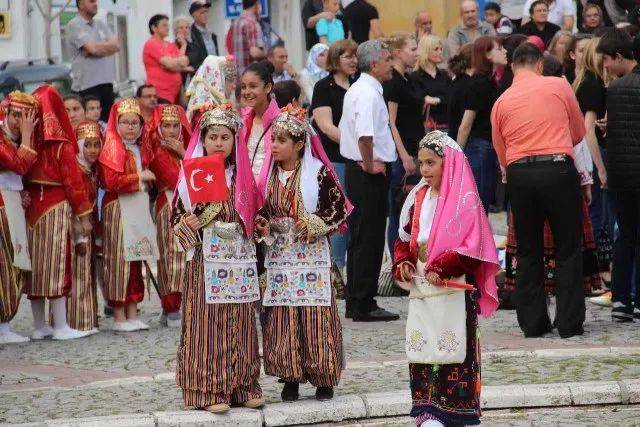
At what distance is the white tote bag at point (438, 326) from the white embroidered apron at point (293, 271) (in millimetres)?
965

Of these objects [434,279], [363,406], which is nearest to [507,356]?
[363,406]

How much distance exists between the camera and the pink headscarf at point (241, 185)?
1002cm

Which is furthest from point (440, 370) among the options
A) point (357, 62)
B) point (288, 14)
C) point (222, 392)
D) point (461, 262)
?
point (288, 14)

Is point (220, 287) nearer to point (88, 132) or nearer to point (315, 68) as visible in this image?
point (88, 132)

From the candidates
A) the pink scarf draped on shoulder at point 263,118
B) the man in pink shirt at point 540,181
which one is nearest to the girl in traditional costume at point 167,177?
the pink scarf draped on shoulder at point 263,118

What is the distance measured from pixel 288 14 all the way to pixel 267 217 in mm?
24929

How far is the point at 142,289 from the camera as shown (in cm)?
1396

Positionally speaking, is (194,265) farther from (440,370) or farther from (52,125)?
(52,125)

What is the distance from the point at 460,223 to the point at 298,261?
1.33 metres

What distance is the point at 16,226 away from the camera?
43.3 ft

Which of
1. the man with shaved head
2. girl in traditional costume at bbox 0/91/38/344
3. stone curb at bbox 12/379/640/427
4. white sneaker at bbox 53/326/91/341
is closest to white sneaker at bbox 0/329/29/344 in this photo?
girl in traditional costume at bbox 0/91/38/344

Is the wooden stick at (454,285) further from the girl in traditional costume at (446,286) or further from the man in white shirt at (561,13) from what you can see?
the man in white shirt at (561,13)

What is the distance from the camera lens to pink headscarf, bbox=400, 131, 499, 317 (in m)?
9.24

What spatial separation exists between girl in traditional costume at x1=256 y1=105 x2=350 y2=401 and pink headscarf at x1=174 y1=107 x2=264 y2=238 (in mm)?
119
